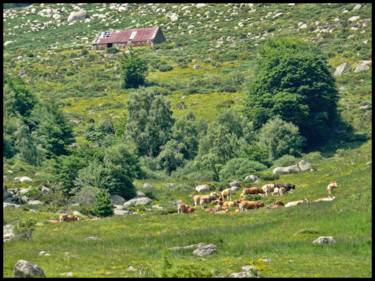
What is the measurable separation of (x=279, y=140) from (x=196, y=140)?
13.2 meters

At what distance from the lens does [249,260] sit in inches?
1016

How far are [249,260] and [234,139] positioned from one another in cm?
5239

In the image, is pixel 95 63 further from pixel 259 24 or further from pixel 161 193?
pixel 161 193

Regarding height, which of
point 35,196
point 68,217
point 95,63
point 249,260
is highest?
point 249,260

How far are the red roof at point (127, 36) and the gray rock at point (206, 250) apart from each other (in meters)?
146

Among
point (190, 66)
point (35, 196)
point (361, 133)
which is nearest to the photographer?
point (35, 196)

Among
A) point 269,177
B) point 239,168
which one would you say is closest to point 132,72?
point 239,168

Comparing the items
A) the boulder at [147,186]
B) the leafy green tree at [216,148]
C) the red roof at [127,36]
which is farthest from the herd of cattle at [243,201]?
the red roof at [127,36]

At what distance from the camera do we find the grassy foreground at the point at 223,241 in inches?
928

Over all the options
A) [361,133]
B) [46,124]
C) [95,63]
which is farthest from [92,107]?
[361,133]

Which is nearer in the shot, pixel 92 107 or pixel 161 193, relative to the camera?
pixel 161 193

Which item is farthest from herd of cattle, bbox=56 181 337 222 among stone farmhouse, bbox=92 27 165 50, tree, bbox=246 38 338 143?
stone farmhouse, bbox=92 27 165 50

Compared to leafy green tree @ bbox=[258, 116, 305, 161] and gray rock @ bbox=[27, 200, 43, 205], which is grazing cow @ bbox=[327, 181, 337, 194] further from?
leafy green tree @ bbox=[258, 116, 305, 161]

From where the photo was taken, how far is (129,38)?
16962 centimetres
